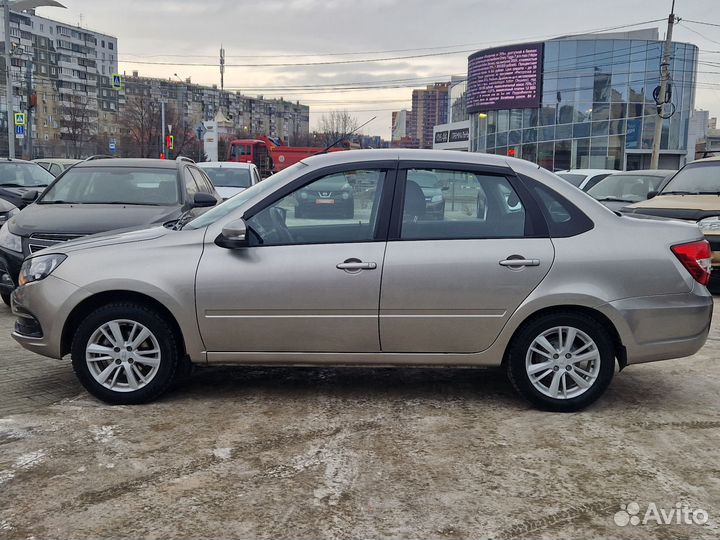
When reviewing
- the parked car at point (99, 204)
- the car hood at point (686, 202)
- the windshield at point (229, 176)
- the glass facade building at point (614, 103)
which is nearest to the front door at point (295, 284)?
the parked car at point (99, 204)

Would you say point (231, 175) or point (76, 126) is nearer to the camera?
point (231, 175)

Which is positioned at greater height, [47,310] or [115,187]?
[115,187]

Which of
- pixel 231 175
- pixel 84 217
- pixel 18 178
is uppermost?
pixel 231 175

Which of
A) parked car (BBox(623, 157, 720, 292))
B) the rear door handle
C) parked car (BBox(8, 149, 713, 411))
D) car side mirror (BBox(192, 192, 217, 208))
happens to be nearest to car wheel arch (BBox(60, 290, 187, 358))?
parked car (BBox(8, 149, 713, 411))

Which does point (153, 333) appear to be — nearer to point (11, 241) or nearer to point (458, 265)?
point (458, 265)

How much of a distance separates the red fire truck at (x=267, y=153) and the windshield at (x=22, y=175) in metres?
19.2

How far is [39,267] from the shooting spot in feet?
15.4

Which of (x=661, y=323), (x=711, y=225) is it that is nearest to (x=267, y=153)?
(x=711, y=225)

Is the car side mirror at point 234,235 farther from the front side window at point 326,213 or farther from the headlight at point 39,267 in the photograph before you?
the headlight at point 39,267

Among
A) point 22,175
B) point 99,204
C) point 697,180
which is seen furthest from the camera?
point 22,175

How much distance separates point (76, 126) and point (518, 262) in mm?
68818

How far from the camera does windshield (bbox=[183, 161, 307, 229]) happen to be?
15.3ft

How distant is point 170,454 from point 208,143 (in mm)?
42224

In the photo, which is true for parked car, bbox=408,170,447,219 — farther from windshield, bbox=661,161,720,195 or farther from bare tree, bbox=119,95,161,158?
bare tree, bbox=119,95,161,158
